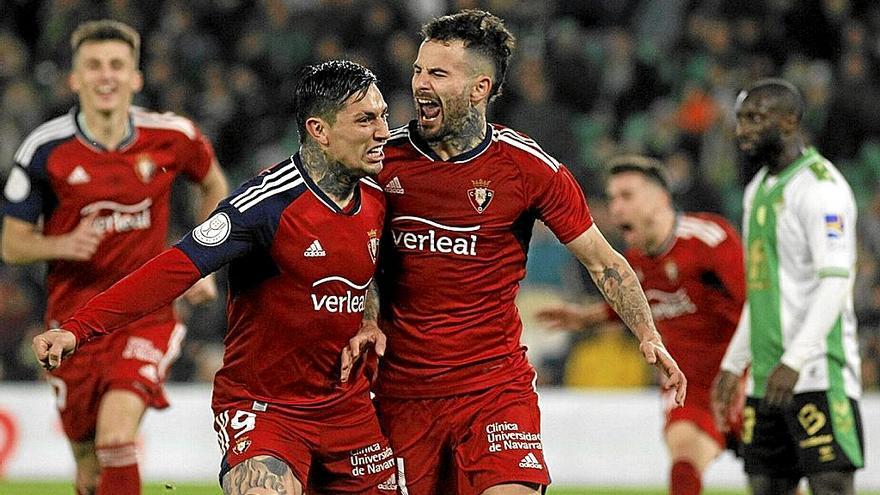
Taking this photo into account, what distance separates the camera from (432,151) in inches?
228

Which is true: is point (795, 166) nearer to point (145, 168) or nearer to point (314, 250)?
point (314, 250)

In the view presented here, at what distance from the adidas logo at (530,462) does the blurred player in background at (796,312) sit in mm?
1426

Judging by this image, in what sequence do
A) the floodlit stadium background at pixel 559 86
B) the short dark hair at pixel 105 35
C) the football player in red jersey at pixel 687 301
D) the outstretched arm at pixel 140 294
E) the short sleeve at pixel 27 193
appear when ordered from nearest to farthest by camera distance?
the outstretched arm at pixel 140 294 < the short sleeve at pixel 27 193 < the short dark hair at pixel 105 35 < the football player in red jersey at pixel 687 301 < the floodlit stadium background at pixel 559 86

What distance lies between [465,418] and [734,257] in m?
2.80

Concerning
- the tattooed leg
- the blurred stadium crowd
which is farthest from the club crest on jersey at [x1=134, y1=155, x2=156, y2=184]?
the blurred stadium crowd

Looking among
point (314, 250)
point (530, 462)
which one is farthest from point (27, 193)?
point (530, 462)

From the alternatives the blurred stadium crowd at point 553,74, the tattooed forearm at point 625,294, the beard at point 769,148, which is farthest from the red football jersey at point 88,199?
the blurred stadium crowd at point 553,74

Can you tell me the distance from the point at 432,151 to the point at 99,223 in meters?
2.22

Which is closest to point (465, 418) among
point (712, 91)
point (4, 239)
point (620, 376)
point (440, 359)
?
point (440, 359)

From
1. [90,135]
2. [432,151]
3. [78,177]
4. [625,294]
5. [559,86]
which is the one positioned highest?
[559,86]

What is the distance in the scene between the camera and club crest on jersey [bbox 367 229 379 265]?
18.2 ft

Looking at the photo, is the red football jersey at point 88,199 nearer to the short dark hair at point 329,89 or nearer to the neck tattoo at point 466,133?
the short dark hair at point 329,89

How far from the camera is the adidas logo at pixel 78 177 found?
725cm

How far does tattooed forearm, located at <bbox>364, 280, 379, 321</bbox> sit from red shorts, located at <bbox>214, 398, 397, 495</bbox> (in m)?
0.33
